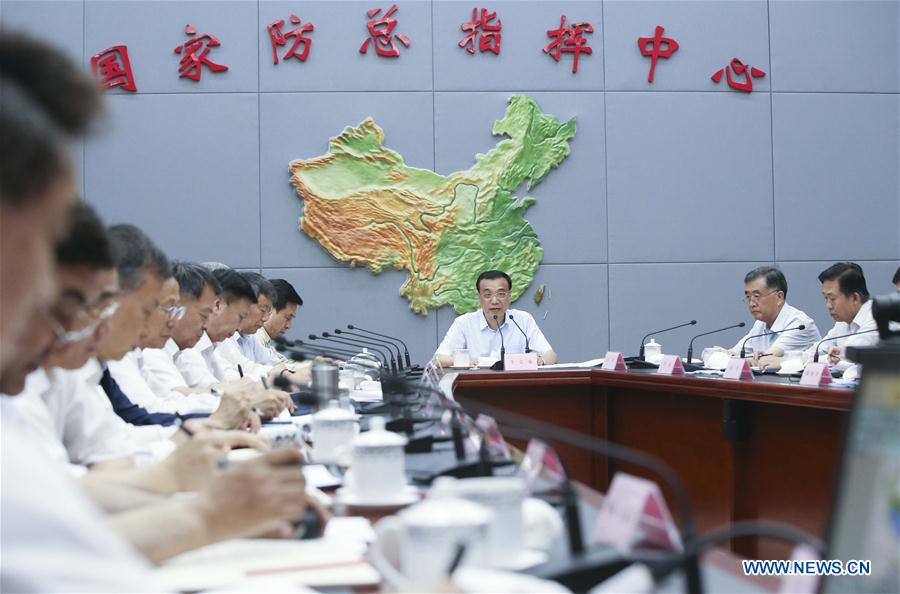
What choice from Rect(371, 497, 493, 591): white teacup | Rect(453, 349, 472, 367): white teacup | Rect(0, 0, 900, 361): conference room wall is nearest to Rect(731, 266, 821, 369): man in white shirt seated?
Rect(0, 0, 900, 361): conference room wall

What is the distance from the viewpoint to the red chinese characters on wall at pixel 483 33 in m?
5.75

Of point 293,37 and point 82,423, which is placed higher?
point 293,37

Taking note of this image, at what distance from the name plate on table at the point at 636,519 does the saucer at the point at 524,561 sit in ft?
0.26

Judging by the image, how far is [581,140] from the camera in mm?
5820

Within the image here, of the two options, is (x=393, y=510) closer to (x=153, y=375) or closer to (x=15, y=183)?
(x=15, y=183)

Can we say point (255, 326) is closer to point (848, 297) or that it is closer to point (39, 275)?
point (848, 297)

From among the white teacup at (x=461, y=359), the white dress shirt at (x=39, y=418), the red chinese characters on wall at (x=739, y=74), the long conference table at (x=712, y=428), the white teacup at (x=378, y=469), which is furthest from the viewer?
the red chinese characters on wall at (x=739, y=74)

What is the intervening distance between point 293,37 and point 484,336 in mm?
2282

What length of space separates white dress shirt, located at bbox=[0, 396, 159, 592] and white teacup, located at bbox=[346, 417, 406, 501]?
0.69 metres

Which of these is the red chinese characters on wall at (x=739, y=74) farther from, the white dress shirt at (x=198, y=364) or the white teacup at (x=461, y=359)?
the white dress shirt at (x=198, y=364)

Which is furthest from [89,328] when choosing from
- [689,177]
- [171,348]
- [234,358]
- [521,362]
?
[689,177]

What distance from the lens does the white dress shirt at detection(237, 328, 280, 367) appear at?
5801 mm

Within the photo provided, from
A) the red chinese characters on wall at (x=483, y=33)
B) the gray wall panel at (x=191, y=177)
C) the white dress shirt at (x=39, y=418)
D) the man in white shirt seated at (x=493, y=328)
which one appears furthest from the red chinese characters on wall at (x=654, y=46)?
the white dress shirt at (x=39, y=418)

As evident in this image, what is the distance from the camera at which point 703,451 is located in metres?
3.51
